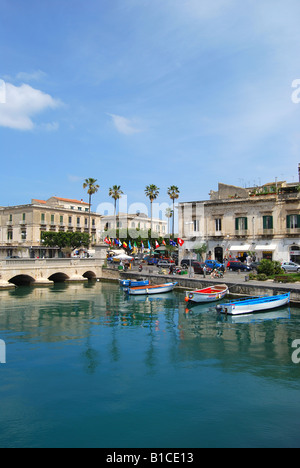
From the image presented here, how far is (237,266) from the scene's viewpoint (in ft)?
150

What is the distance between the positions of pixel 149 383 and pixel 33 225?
66660 mm

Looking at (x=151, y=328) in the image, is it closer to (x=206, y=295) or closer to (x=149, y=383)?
(x=149, y=383)

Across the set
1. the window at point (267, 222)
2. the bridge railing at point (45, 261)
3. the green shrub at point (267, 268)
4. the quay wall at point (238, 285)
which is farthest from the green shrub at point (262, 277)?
the bridge railing at point (45, 261)

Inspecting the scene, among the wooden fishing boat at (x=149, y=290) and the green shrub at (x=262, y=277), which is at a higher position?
the green shrub at (x=262, y=277)

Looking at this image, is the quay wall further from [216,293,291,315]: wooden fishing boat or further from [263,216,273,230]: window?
[263,216,273,230]: window

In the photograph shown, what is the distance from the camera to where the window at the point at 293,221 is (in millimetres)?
45812

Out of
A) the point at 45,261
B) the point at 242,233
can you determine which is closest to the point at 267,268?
the point at 242,233


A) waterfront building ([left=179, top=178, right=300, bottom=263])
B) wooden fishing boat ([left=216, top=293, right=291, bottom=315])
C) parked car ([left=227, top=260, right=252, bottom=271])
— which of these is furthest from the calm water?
waterfront building ([left=179, top=178, right=300, bottom=263])

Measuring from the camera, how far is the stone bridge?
41531mm

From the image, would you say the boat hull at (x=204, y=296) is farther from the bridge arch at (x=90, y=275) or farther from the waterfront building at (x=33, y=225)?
the waterfront building at (x=33, y=225)

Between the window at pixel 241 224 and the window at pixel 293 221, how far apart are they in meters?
5.71

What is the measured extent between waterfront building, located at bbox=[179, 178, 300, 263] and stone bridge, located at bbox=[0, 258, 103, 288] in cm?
1523

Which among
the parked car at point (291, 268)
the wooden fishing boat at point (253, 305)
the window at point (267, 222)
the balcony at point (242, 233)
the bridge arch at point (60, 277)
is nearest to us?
the wooden fishing boat at point (253, 305)
